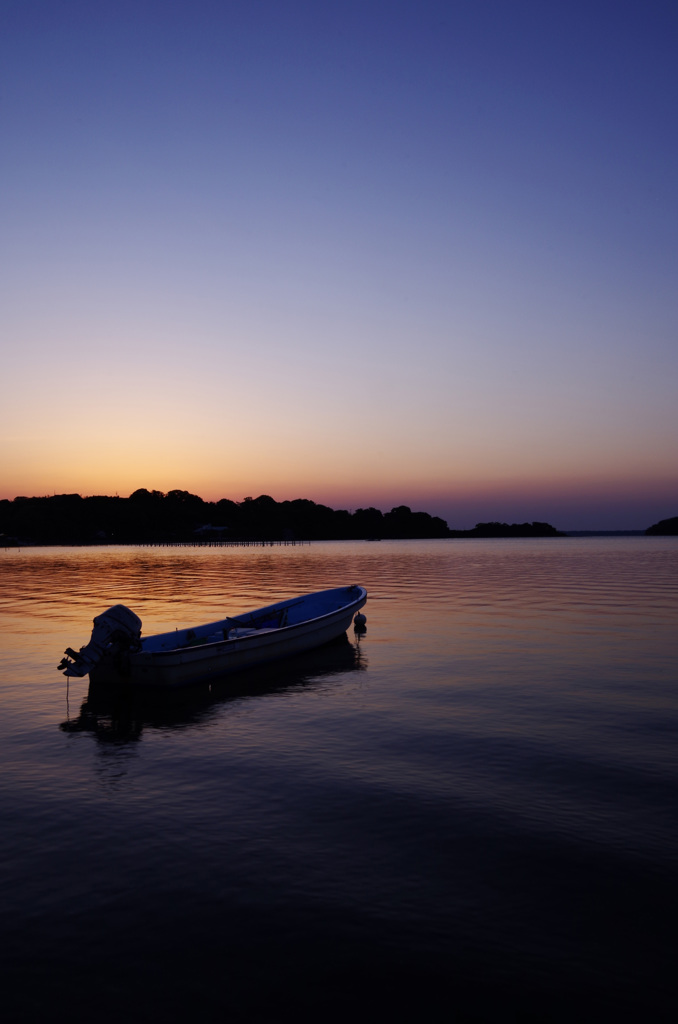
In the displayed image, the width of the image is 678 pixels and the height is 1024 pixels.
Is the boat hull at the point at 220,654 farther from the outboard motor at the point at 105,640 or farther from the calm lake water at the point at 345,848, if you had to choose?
the calm lake water at the point at 345,848

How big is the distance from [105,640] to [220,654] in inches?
138

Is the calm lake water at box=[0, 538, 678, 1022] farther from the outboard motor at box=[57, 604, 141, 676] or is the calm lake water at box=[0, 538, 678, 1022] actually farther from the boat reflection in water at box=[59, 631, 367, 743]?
the outboard motor at box=[57, 604, 141, 676]

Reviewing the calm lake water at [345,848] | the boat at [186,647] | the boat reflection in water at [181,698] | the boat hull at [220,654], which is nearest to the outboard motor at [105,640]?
the boat at [186,647]

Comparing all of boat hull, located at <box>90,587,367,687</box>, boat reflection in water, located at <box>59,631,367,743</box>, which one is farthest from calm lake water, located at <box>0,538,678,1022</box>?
boat hull, located at <box>90,587,367,687</box>

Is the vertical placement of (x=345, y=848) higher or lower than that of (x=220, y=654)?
lower

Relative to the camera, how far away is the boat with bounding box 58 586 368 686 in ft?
61.7

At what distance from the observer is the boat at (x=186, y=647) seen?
18.8 m

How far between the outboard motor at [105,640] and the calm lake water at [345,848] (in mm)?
1095

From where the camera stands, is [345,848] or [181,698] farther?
[181,698]

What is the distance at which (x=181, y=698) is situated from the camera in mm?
20031

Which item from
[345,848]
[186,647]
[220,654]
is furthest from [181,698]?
[345,848]

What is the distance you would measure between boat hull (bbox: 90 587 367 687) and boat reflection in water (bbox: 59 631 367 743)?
1.17ft

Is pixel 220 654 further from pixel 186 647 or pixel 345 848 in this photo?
pixel 345 848

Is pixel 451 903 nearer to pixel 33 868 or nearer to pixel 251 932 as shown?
pixel 251 932
